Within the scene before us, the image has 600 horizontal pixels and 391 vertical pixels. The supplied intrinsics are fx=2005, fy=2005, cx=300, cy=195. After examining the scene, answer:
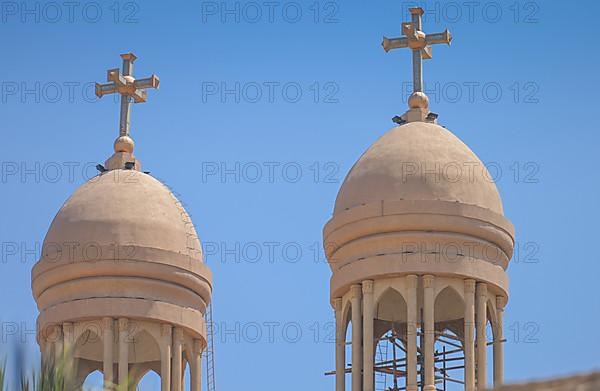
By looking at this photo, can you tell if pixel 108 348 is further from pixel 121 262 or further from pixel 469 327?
pixel 469 327

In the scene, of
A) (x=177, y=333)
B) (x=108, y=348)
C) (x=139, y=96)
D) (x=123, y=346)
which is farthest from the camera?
(x=139, y=96)

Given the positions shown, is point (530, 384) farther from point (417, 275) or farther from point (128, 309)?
point (128, 309)

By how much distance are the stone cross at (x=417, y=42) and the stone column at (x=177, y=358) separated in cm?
869

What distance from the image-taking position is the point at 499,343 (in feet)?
159

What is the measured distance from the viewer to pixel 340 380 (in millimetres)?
48062

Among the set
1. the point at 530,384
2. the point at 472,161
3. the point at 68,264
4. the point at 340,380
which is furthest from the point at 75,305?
the point at 530,384

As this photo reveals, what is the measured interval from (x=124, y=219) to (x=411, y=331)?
8.04 meters

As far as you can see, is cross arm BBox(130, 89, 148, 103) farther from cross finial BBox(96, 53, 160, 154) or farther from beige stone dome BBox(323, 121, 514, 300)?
beige stone dome BBox(323, 121, 514, 300)

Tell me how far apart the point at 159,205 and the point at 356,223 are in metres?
5.64

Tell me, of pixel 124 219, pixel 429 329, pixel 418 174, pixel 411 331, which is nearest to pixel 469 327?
pixel 429 329

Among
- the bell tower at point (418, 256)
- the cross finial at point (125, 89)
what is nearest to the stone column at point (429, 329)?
the bell tower at point (418, 256)

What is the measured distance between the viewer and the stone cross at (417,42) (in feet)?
169

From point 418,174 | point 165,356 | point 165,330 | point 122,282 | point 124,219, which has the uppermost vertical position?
point 418,174

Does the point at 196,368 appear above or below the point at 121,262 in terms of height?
below
